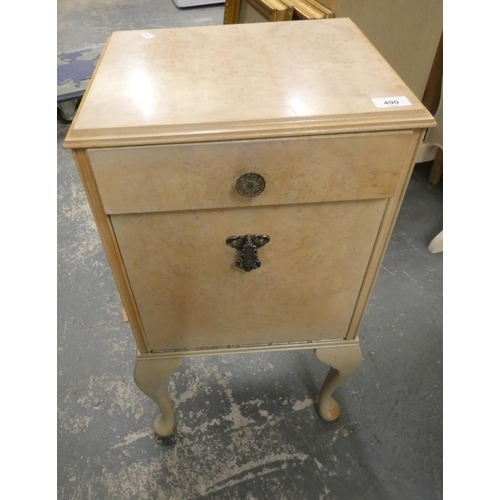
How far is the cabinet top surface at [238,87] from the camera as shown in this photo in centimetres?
52

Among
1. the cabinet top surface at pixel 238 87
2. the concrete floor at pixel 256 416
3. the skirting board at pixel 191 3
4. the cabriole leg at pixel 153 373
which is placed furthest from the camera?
the skirting board at pixel 191 3

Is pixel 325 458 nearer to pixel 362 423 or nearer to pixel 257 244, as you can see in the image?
pixel 362 423

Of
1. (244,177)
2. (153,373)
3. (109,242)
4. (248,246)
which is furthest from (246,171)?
(153,373)

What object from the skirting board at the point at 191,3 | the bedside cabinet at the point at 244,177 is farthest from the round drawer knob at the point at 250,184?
the skirting board at the point at 191,3

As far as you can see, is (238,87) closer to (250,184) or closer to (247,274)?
Answer: (250,184)

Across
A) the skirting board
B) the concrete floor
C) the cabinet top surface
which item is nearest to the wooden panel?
the cabinet top surface

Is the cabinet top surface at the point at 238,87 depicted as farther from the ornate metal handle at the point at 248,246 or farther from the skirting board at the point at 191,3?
the skirting board at the point at 191,3

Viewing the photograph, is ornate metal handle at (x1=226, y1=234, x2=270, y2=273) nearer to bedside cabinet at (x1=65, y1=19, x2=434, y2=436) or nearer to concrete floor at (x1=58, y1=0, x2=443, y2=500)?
bedside cabinet at (x1=65, y1=19, x2=434, y2=436)

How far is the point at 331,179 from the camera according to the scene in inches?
22.6

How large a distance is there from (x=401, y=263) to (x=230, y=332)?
0.93 metres

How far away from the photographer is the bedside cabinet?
1.75 feet

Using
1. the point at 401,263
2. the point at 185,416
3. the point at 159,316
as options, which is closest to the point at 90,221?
the point at 185,416

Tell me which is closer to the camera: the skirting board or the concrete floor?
the concrete floor

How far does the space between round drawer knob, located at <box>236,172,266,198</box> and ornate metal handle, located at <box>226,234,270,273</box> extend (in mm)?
85
